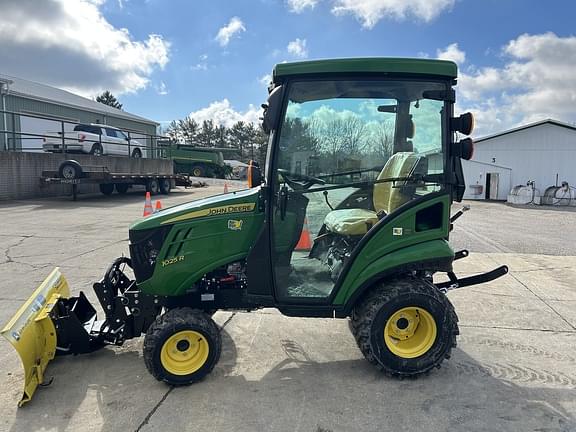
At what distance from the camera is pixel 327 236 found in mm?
3490

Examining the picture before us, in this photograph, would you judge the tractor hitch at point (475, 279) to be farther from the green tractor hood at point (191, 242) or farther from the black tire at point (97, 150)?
the black tire at point (97, 150)

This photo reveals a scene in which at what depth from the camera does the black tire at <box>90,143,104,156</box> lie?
18.7m

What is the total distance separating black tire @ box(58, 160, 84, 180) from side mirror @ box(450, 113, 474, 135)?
48.7ft

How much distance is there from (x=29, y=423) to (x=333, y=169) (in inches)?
105

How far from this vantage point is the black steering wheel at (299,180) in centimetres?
329

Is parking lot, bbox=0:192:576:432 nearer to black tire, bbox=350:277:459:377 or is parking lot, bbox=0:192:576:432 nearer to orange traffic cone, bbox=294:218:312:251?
black tire, bbox=350:277:459:377

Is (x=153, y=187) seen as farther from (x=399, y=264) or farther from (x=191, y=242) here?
(x=399, y=264)

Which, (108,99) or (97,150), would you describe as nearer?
(97,150)

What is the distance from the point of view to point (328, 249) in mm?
3498

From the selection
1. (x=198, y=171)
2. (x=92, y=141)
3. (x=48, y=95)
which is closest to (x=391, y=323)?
(x=92, y=141)

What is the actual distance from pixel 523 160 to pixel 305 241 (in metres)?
24.1

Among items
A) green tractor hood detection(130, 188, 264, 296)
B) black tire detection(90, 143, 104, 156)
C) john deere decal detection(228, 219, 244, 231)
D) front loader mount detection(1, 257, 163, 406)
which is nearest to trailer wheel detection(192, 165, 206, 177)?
black tire detection(90, 143, 104, 156)

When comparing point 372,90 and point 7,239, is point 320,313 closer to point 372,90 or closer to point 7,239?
point 372,90

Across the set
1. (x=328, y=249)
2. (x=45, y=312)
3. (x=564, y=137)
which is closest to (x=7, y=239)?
(x=45, y=312)
